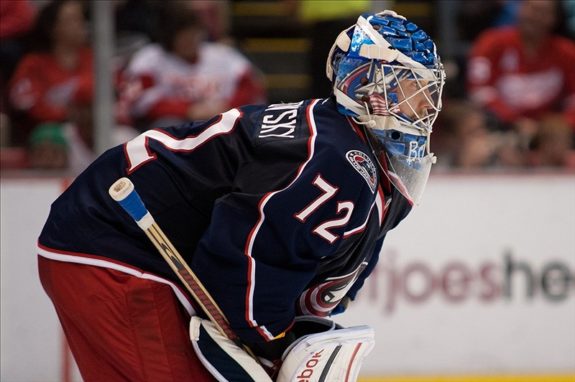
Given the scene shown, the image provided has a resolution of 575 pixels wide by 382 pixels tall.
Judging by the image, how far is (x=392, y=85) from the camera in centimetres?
209

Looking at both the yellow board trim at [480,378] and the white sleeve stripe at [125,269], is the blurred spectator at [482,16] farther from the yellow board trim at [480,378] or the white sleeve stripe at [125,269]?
the white sleeve stripe at [125,269]

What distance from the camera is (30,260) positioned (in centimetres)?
377

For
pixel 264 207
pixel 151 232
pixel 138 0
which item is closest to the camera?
pixel 264 207

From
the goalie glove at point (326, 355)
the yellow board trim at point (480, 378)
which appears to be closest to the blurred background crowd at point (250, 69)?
the yellow board trim at point (480, 378)

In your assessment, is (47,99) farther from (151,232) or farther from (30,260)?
(151,232)

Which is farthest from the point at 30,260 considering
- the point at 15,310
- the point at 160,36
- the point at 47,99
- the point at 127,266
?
the point at 127,266

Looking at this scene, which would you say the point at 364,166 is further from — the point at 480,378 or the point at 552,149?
the point at 552,149

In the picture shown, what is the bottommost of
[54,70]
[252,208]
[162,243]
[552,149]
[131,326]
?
[552,149]

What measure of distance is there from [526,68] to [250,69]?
130 cm

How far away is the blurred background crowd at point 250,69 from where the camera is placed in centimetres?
432

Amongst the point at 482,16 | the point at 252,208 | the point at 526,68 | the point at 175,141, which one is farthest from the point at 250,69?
the point at 252,208

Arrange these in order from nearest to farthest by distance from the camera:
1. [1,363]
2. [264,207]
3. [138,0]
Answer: [264,207], [1,363], [138,0]

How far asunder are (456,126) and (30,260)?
1.94 metres

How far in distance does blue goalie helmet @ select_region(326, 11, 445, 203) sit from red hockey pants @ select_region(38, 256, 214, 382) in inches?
20.7
